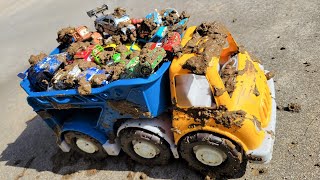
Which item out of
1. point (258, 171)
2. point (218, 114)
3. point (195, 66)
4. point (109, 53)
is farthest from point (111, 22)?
point (258, 171)

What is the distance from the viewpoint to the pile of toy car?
4.95 m

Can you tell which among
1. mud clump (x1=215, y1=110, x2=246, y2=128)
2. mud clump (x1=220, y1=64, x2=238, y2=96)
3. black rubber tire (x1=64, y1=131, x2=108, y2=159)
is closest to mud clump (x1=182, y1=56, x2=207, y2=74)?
mud clump (x1=220, y1=64, x2=238, y2=96)

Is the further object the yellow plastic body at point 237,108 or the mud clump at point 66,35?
the mud clump at point 66,35

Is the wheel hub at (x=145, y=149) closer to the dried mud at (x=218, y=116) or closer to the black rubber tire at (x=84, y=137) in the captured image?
the black rubber tire at (x=84, y=137)

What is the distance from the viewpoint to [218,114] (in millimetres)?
4512

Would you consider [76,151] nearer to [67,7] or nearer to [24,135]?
[24,135]

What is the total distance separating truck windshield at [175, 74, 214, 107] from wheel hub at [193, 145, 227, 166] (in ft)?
2.10

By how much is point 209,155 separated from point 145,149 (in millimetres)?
1043

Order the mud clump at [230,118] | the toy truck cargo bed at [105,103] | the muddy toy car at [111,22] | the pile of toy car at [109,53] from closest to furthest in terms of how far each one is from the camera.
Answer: the mud clump at [230,118]
the toy truck cargo bed at [105,103]
the pile of toy car at [109,53]
the muddy toy car at [111,22]

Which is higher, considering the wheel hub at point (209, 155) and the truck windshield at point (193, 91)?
the truck windshield at point (193, 91)

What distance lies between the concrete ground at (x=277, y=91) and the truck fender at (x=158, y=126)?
27.1 inches

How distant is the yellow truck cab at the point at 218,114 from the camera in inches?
178

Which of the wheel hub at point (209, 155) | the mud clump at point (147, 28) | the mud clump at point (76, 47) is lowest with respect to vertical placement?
the wheel hub at point (209, 155)

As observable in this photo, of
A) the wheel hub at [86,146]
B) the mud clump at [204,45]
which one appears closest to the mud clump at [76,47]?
the wheel hub at [86,146]
